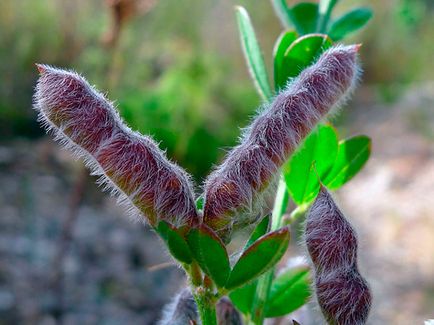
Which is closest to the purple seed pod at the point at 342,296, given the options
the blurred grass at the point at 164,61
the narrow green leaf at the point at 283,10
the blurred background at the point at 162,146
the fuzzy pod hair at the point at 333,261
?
the fuzzy pod hair at the point at 333,261

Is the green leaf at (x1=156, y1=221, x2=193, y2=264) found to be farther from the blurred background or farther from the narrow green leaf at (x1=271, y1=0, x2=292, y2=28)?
the blurred background

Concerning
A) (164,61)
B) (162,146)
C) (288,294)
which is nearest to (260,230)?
(288,294)

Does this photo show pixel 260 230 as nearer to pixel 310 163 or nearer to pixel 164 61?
pixel 310 163

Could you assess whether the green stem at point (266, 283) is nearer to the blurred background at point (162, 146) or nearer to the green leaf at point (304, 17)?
the green leaf at point (304, 17)

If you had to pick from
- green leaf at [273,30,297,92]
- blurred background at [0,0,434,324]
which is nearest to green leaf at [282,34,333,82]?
green leaf at [273,30,297,92]

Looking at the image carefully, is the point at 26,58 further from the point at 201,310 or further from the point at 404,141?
the point at 201,310

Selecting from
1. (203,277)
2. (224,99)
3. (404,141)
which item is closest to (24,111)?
(224,99)
